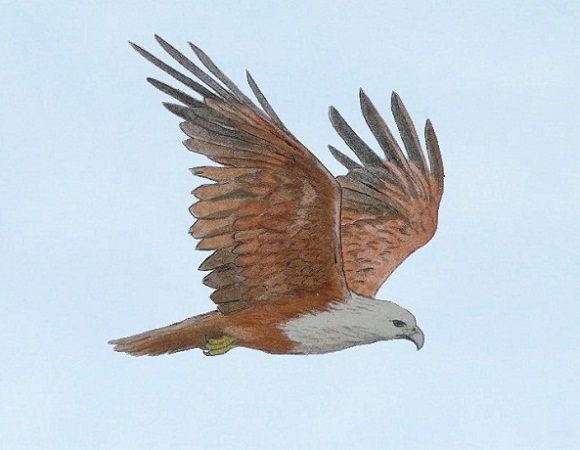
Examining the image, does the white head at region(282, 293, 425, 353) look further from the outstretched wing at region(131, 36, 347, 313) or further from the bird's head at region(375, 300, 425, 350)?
the outstretched wing at region(131, 36, 347, 313)

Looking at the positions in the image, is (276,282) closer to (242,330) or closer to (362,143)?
(242,330)

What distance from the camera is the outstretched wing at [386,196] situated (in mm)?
10266

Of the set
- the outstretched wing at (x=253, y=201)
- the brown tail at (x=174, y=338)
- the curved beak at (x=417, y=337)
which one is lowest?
the curved beak at (x=417, y=337)

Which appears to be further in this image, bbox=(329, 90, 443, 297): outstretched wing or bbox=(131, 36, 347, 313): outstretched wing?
bbox=(329, 90, 443, 297): outstretched wing

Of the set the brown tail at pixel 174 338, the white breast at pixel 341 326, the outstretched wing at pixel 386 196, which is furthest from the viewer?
the outstretched wing at pixel 386 196

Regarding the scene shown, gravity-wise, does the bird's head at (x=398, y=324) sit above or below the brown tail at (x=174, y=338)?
below

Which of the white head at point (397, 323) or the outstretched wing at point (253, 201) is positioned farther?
the white head at point (397, 323)

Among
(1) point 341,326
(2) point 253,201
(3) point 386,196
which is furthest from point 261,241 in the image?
(3) point 386,196

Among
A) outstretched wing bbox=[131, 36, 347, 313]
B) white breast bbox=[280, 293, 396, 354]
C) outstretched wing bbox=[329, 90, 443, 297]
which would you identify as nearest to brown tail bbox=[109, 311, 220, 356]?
outstretched wing bbox=[131, 36, 347, 313]

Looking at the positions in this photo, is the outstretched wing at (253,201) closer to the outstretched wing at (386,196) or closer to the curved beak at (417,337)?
the curved beak at (417,337)

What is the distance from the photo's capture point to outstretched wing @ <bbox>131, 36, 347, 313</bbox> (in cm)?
784

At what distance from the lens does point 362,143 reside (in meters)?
10.6

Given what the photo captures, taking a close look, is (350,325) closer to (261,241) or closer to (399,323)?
(399,323)

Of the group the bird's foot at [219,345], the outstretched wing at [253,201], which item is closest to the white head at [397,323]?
the outstretched wing at [253,201]
